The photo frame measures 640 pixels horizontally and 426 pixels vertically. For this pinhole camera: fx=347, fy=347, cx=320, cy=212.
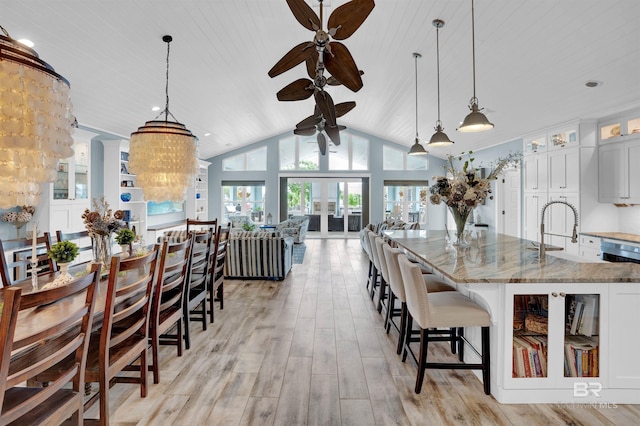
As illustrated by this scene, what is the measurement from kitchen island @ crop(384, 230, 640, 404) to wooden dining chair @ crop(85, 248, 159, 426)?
6.17 feet

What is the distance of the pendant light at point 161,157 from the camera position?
3119 millimetres

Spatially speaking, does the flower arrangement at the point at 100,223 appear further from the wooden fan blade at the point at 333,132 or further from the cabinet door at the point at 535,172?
the cabinet door at the point at 535,172

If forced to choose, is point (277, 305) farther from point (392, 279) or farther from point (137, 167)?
point (137, 167)

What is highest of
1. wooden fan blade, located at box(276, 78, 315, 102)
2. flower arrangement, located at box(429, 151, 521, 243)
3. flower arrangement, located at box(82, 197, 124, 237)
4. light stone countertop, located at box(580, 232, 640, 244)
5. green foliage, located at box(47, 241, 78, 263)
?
wooden fan blade, located at box(276, 78, 315, 102)

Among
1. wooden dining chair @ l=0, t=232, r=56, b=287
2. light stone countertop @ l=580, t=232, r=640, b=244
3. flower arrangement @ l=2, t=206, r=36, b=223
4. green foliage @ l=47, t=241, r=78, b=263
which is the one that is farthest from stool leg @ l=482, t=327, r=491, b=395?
flower arrangement @ l=2, t=206, r=36, b=223

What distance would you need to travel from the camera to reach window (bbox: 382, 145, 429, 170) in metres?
11.7

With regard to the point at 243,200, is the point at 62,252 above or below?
below

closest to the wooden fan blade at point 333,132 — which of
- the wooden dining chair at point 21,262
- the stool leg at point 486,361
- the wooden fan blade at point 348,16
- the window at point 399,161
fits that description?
the wooden fan blade at point 348,16

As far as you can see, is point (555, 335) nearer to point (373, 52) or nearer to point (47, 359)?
point (47, 359)

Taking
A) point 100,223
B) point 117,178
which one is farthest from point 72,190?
point 100,223

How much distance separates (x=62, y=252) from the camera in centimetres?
219

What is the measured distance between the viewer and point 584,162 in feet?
17.4

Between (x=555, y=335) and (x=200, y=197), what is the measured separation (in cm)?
1053

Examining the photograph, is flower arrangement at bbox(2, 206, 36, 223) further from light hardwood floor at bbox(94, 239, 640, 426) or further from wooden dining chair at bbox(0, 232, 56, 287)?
light hardwood floor at bbox(94, 239, 640, 426)
